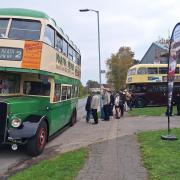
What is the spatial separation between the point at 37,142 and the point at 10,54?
2730 mm

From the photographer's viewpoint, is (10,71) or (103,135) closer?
(10,71)

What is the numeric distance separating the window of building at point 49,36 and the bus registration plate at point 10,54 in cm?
110

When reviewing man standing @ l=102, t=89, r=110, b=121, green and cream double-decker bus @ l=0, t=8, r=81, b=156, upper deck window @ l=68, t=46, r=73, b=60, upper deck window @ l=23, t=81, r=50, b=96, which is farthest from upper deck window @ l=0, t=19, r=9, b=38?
man standing @ l=102, t=89, r=110, b=121

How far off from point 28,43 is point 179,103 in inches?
537

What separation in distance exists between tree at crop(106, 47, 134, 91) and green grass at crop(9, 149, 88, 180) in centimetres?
7055

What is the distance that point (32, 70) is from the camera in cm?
1288

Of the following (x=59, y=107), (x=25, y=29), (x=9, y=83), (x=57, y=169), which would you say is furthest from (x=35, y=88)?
(x=57, y=169)

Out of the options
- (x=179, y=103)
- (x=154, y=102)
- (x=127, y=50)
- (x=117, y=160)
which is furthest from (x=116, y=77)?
(x=117, y=160)

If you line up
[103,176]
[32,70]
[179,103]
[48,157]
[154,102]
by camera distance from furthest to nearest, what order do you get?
1. [154,102]
2. [179,103]
3. [32,70]
4. [48,157]
5. [103,176]

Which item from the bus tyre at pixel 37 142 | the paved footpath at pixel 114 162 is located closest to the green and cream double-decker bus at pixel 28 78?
the bus tyre at pixel 37 142

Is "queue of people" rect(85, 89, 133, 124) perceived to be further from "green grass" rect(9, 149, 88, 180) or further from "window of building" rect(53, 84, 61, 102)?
"green grass" rect(9, 149, 88, 180)

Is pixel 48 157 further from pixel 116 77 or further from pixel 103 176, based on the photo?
pixel 116 77

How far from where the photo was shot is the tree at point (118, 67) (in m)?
83.0

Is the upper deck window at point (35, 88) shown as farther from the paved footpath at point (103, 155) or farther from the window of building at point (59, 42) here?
the window of building at point (59, 42)
